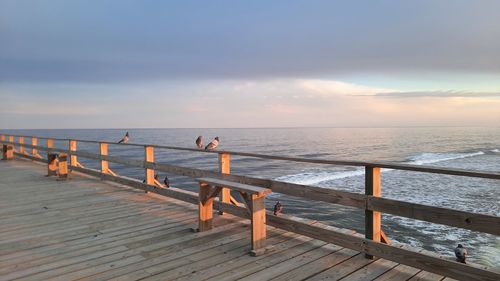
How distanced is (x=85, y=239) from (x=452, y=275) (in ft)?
13.3

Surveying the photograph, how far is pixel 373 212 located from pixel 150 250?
248 centimetres

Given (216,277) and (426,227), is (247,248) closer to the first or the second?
(216,277)

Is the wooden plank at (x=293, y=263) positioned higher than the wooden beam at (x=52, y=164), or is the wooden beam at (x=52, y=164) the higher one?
the wooden beam at (x=52, y=164)

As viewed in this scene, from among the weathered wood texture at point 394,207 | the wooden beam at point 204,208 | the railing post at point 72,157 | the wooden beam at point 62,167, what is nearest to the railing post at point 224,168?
the weathered wood texture at point 394,207

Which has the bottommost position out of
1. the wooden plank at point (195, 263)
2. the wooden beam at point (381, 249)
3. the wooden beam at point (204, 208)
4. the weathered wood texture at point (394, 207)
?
the wooden plank at point (195, 263)

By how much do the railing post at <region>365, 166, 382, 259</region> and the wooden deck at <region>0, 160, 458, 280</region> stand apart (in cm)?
28

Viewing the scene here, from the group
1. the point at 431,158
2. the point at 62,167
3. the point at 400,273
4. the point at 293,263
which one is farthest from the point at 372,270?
the point at 431,158

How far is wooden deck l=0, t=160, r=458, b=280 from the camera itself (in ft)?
11.4

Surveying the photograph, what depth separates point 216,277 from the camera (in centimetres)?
338

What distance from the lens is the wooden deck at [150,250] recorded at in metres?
3.46

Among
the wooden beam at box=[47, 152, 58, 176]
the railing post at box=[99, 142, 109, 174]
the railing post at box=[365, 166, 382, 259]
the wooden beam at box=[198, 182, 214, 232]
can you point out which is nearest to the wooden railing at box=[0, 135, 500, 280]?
the railing post at box=[365, 166, 382, 259]

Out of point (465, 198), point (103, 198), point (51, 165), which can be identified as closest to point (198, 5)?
point (51, 165)

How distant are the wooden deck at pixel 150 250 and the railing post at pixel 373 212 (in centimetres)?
28

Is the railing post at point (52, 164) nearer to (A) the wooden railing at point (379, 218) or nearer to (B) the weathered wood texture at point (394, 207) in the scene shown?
(A) the wooden railing at point (379, 218)
